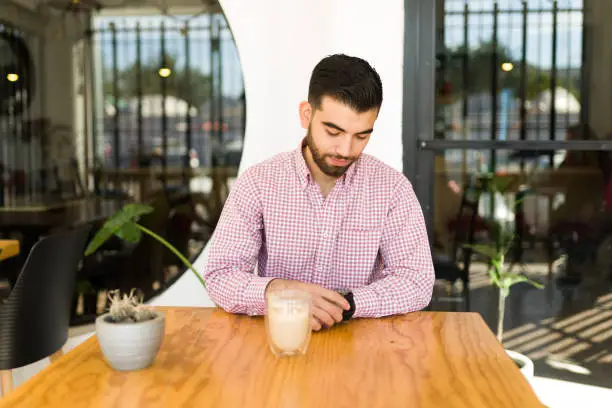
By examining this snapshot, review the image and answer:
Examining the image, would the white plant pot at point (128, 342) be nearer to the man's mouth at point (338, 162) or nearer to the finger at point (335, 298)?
the finger at point (335, 298)

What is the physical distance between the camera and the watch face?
411 centimetres

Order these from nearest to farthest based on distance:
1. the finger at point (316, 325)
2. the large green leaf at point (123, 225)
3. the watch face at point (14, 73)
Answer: the finger at point (316, 325) → the large green leaf at point (123, 225) → the watch face at point (14, 73)

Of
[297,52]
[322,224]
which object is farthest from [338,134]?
[297,52]

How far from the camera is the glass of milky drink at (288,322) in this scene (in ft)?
3.90

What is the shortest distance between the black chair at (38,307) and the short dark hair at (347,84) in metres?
1.08

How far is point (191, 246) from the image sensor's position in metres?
3.11

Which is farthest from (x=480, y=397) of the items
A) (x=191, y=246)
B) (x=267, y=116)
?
(x=191, y=246)

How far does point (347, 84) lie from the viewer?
1.66 meters

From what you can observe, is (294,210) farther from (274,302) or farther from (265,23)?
(265,23)

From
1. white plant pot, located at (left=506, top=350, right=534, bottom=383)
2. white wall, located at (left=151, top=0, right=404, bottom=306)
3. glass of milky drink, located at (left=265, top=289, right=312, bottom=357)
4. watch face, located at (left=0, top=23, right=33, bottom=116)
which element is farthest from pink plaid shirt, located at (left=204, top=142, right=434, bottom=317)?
watch face, located at (left=0, top=23, right=33, bottom=116)

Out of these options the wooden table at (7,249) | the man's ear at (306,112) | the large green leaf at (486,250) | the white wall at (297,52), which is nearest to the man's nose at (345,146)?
the man's ear at (306,112)

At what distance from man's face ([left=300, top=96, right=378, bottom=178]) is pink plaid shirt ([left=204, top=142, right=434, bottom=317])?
0.35 feet

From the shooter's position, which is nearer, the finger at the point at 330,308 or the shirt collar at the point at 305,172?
the finger at the point at 330,308

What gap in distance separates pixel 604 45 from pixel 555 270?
1.10 metres
